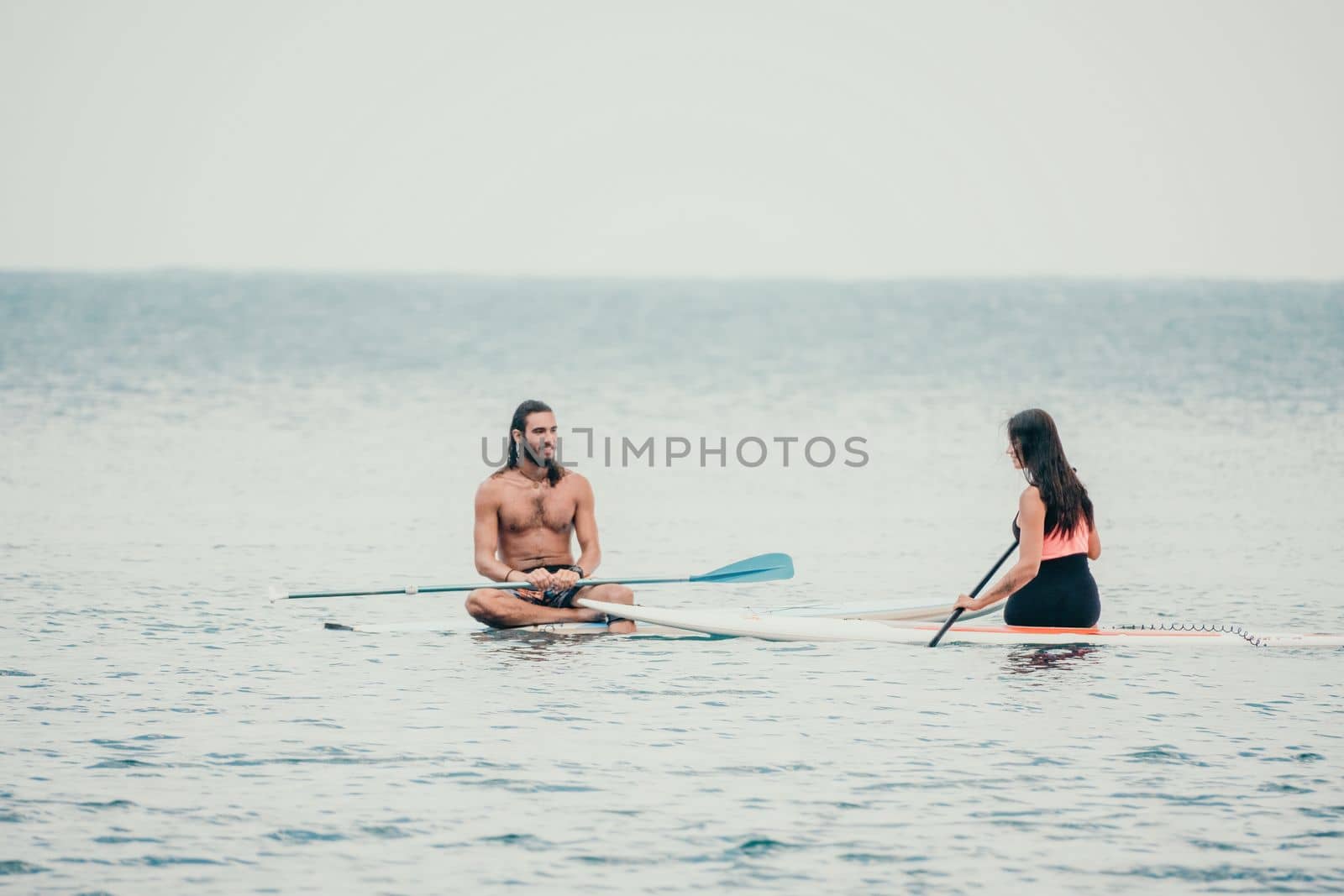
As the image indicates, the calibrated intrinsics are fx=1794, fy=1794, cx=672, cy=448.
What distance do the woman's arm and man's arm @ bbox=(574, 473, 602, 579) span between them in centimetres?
238

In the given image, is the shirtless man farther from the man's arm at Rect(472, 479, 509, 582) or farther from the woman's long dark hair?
the woman's long dark hair

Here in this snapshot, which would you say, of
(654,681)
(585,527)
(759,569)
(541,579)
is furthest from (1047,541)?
(541,579)

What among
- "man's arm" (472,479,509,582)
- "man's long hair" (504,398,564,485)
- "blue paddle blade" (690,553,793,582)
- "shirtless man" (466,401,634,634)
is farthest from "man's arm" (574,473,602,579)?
"blue paddle blade" (690,553,793,582)

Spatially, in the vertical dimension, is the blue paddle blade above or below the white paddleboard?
above

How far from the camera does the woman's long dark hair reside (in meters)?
10.6

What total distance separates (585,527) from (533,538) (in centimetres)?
36

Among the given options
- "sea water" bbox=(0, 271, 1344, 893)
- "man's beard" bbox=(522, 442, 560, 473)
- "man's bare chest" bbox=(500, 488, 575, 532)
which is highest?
"man's beard" bbox=(522, 442, 560, 473)

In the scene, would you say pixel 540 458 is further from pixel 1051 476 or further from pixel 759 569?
pixel 1051 476

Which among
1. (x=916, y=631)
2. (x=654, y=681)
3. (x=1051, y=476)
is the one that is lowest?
(x=654, y=681)

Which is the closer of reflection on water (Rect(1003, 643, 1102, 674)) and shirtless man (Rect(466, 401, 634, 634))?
reflection on water (Rect(1003, 643, 1102, 674))

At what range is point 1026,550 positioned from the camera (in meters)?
10.6

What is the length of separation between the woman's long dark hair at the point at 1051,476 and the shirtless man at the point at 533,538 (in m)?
2.74

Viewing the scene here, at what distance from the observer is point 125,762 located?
26.9 ft

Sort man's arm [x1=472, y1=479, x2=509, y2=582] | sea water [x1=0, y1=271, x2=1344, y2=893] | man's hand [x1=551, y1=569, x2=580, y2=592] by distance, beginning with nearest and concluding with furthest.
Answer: sea water [x1=0, y1=271, x2=1344, y2=893], man's hand [x1=551, y1=569, x2=580, y2=592], man's arm [x1=472, y1=479, x2=509, y2=582]
